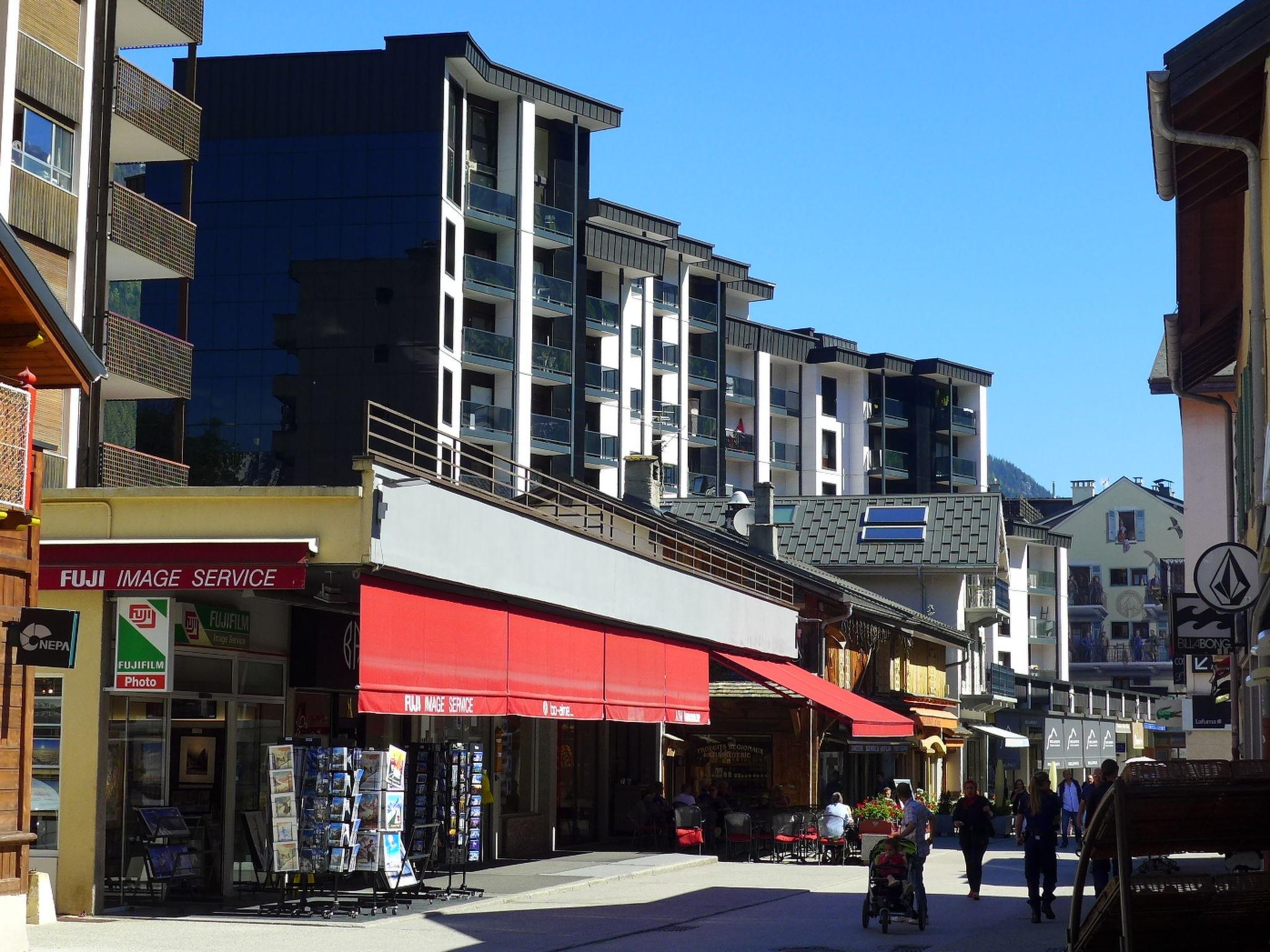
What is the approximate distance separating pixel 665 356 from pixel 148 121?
43789 mm

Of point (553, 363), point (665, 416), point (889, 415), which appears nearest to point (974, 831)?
point (553, 363)

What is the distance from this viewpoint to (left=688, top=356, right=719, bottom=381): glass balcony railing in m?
78.9

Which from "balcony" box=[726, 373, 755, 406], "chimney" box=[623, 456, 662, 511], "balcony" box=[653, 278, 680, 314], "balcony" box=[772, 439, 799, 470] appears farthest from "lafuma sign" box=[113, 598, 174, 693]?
"balcony" box=[772, 439, 799, 470]

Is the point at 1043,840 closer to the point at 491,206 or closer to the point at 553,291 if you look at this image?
the point at 491,206

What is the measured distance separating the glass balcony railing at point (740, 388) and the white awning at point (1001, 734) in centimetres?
2743

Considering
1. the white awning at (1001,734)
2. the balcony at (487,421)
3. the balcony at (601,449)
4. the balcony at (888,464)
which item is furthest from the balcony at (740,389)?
the white awning at (1001,734)

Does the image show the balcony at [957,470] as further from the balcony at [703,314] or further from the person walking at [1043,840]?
the person walking at [1043,840]

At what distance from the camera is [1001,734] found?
5691 cm

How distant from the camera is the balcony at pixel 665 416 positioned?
7562 cm

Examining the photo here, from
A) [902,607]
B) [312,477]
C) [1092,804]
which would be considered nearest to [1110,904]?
[1092,804]

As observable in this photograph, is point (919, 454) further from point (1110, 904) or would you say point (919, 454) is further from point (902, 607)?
point (1110, 904)

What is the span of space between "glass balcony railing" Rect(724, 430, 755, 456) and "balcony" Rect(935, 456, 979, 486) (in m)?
15.6

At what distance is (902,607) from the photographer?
163ft

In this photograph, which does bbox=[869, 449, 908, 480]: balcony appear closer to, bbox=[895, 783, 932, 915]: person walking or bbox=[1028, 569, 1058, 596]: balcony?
bbox=[1028, 569, 1058, 596]: balcony
